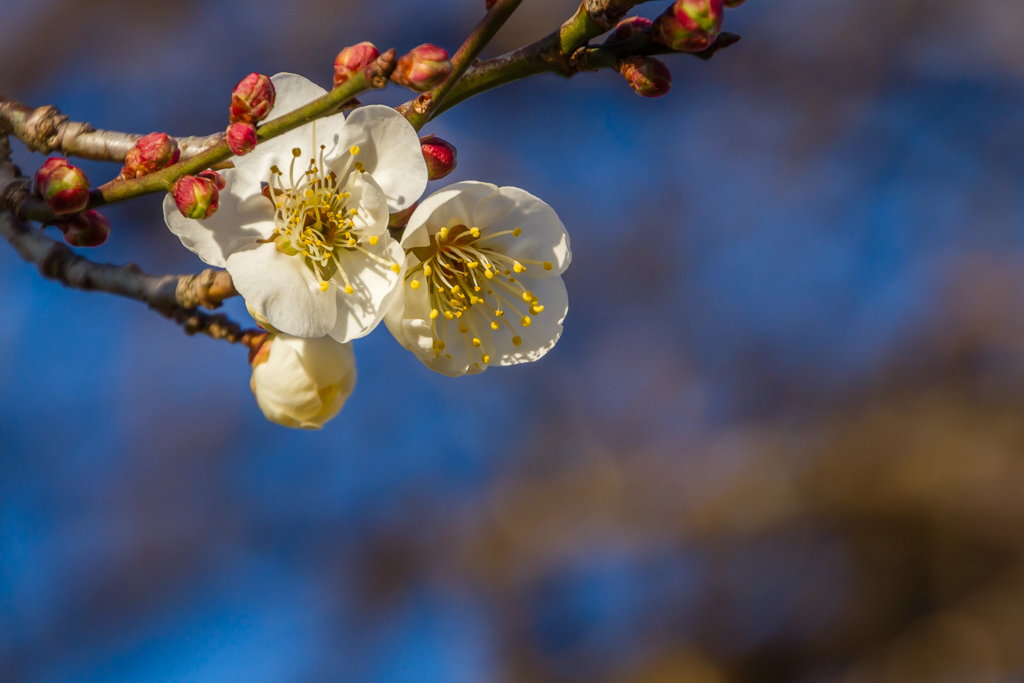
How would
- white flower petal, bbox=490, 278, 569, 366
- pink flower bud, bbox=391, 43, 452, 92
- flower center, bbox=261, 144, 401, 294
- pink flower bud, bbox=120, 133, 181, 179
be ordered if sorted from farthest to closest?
white flower petal, bbox=490, 278, 569, 366, flower center, bbox=261, 144, 401, 294, pink flower bud, bbox=120, 133, 181, 179, pink flower bud, bbox=391, 43, 452, 92

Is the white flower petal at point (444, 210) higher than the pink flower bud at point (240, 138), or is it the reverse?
the pink flower bud at point (240, 138)

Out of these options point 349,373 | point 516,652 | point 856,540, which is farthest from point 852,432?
point 349,373

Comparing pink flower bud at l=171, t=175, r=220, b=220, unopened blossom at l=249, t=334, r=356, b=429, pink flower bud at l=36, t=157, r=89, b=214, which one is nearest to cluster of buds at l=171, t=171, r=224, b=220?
pink flower bud at l=171, t=175, r=220, b=220

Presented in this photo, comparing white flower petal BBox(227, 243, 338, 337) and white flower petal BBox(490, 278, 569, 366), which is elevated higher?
white flower petal BBox(227, 243, 338, 337)

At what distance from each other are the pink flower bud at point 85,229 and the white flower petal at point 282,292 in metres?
0.17

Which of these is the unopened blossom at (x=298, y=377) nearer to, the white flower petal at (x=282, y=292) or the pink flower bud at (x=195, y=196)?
the white flower petal at (x=282, y=292)

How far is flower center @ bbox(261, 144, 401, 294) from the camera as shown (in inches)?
29.2

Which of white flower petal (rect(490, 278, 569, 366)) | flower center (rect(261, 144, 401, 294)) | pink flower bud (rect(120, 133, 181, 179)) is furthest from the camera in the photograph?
white flower petal (rect(490, 278, 569, 366))

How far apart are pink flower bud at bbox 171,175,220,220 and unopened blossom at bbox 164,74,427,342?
0.20 feet

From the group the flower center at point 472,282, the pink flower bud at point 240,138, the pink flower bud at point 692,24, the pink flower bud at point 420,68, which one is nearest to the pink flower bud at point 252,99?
the pink flower bud at point 240,138

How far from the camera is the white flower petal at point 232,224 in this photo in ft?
2.31

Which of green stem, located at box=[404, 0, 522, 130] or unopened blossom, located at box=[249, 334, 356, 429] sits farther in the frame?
unopened blossom, located at box=[249, 334, 356, 429]

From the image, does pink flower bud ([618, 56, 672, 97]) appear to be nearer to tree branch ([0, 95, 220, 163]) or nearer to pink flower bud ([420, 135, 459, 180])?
pink flower bud ([420, 135, 459, 180])

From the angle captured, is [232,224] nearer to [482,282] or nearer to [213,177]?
[213,177]
